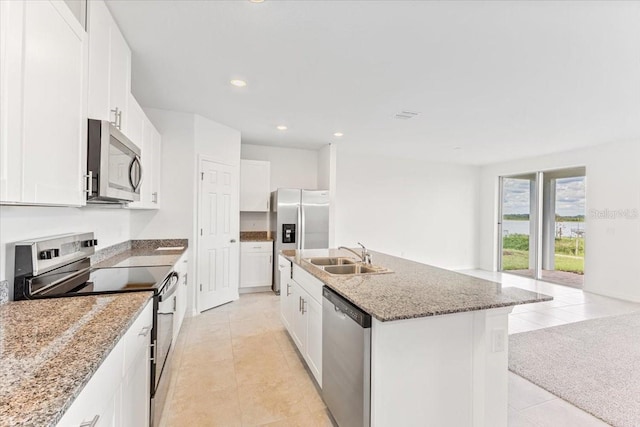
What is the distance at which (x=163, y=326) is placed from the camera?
1.87 meters

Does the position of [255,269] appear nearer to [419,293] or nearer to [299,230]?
[299,230]

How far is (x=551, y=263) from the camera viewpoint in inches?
240

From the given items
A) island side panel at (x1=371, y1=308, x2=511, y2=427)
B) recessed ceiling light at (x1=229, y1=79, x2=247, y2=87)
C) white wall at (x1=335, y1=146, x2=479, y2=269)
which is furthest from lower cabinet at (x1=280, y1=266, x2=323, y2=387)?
white wall at (x1=335, y1=146, x2=479, y2=269)

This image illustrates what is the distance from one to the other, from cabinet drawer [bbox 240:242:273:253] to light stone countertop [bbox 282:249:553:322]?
8.96ft

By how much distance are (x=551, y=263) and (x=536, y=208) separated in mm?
1214

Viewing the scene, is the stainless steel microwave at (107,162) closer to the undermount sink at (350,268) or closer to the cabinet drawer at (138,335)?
the cabinet drawer at (138,335)

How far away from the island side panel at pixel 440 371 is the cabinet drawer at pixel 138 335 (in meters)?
1.09

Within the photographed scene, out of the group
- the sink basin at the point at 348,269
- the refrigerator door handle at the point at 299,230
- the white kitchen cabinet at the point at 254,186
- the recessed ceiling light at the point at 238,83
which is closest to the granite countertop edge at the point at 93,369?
the sink basin at the point at 348,269

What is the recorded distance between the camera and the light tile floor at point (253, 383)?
1938 mm

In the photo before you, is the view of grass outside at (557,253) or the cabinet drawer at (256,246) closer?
the cabinet drawer at (256,246)

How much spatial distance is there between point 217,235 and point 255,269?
3.32ft

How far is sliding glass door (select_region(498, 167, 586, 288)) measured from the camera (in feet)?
18.1

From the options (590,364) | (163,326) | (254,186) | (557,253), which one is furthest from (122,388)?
(557,253)

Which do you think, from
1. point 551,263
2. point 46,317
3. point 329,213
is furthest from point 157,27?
point 551,263
